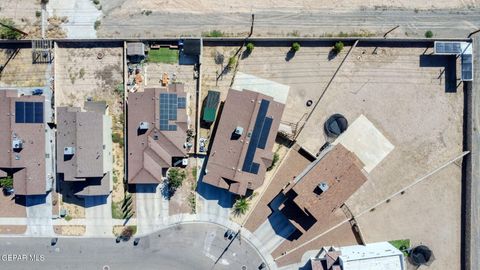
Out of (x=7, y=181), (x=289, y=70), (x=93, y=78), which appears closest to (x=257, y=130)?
(x=289, y=70)

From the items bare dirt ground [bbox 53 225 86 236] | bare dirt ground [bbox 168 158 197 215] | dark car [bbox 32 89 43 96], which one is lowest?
bare dirt ground [bbox 53 225 86 236]

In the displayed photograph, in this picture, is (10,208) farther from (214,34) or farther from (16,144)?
(214,34)

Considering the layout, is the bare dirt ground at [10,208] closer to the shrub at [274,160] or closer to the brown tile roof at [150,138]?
the brown tile roof at [150,138]

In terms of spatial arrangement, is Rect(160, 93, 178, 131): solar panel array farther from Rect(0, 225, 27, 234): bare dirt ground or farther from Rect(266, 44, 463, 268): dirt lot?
Rect(0, 225, 27, 234): bare dirt ground

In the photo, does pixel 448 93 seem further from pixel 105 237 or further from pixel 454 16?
pixel 105 237

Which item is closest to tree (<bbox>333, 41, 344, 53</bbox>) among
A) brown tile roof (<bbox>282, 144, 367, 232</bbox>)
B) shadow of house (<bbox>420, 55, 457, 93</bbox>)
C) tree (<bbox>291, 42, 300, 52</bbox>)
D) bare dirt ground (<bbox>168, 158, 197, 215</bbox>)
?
tree (<bbox>291, 42, 300, 52</bbox>)

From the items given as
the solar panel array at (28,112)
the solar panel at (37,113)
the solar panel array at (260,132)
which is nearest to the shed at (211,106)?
the solar panel array at (260,132)
